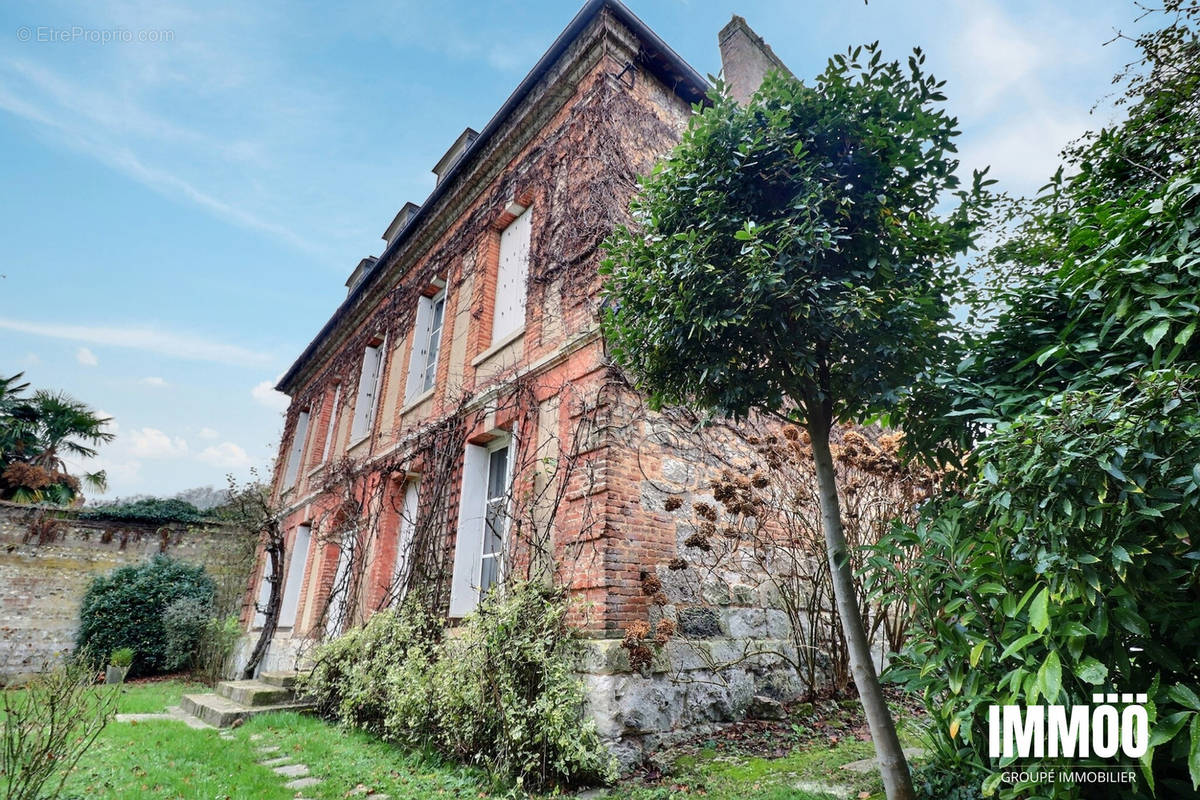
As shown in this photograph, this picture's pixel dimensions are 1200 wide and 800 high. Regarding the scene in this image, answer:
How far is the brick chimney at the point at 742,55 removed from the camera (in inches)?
324

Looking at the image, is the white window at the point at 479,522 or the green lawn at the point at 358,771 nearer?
the green lawn at the point at 358,771

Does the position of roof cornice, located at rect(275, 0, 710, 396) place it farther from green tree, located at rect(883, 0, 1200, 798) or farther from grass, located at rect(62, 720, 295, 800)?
grass, located at rect(62, 720, 295, 800)

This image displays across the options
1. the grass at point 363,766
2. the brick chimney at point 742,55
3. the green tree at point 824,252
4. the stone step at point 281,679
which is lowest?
the grass at point 363,766

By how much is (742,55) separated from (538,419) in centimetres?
652

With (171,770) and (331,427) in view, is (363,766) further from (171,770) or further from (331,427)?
(331,427)

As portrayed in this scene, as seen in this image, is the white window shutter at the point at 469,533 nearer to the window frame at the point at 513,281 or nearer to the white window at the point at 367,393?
the window frame at the point at 513,281

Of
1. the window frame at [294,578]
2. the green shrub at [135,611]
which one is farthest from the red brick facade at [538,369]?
the green shrub at [135,611]

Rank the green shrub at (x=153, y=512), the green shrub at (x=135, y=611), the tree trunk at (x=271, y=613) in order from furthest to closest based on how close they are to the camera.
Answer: the green shrub at (x=153, y=512), the green shrub at (x=135, y=611), the tree trunk at (x=271, y=613)

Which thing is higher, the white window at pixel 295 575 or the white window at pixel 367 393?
the white window at pixel 367 393

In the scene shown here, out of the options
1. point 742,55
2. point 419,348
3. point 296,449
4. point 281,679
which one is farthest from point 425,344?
point 296,449

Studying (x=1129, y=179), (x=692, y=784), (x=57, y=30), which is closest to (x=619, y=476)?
(x=692, y=784)

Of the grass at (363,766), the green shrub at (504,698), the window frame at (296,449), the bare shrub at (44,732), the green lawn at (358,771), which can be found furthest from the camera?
the window frame at (296,449)

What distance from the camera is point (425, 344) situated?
9.86 metres

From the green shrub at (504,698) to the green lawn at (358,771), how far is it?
A: 0.20 meters
